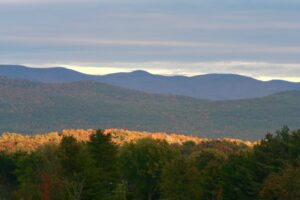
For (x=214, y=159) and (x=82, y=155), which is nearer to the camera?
(x=82, y=155)

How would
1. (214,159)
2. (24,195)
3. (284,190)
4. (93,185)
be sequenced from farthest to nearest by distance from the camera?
1. (214,159)
2. (93,185)
3. (24,195)
4. (284,190)

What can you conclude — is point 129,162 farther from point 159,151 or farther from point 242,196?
point 242,196

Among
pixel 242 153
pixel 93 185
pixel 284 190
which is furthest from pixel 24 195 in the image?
pixel 242 153

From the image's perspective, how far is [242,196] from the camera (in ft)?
276

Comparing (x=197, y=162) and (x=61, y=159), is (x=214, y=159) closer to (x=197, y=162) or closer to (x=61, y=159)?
(x=197, y=162)

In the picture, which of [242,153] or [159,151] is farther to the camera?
[159,151]

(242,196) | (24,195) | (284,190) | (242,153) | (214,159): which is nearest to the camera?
(284,190)

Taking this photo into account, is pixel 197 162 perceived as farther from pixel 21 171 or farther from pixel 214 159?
pixel 21 171

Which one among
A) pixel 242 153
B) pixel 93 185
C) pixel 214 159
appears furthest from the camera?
pixel 214 159

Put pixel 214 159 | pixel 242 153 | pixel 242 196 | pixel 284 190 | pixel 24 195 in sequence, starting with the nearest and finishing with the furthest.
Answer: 1. pixel 284 190
2. pixel 24 195
3. pixel 242 196
4. pixel 242 153
5. pixel 214 159

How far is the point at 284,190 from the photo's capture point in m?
68.4

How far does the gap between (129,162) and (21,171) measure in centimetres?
1306

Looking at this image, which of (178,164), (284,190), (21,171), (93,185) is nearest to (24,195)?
(93,185)

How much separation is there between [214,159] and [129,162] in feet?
37.3
